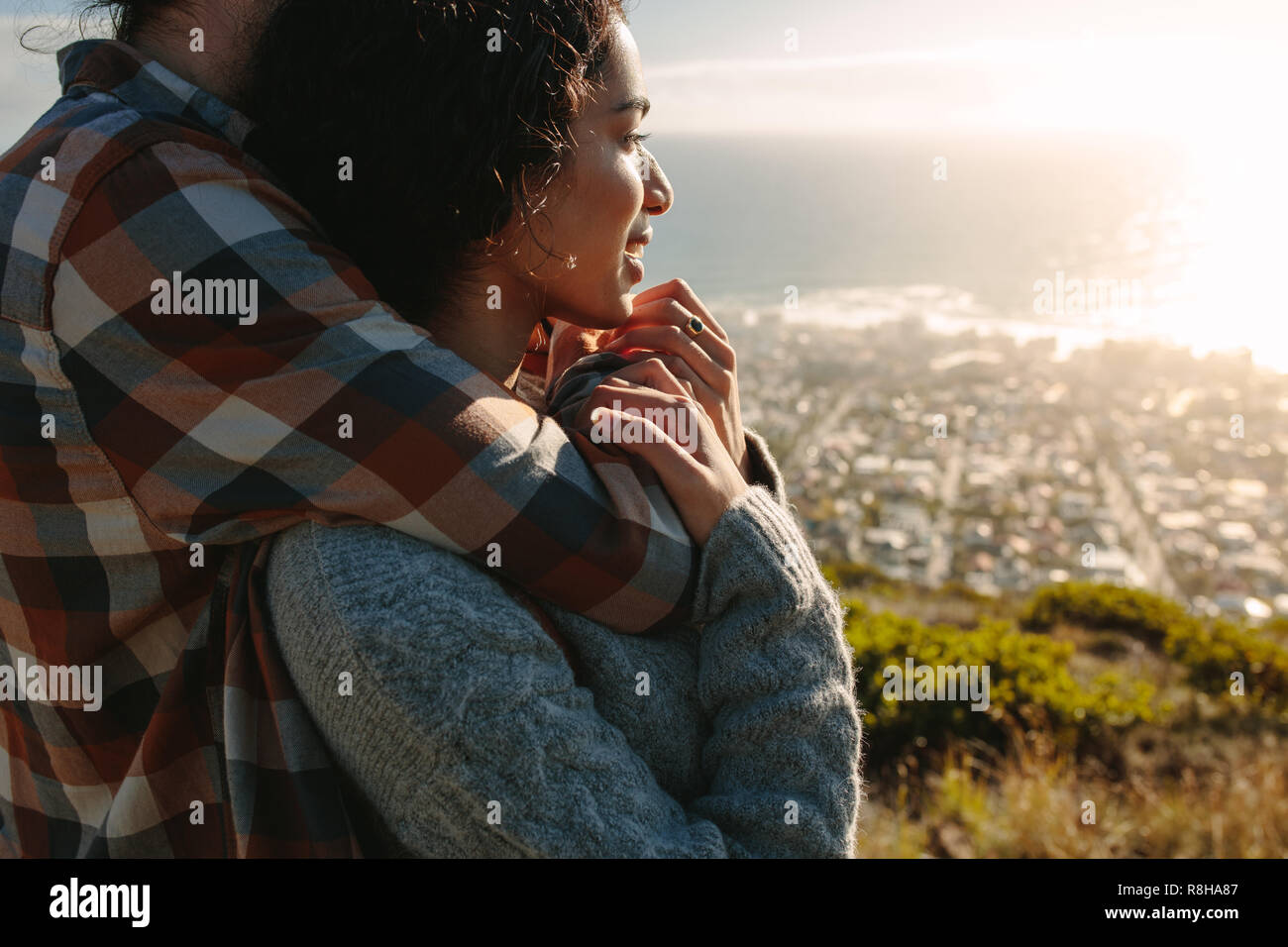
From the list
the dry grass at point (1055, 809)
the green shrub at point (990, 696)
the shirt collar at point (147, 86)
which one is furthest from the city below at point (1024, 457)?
the shirt collar at point (147, 86)

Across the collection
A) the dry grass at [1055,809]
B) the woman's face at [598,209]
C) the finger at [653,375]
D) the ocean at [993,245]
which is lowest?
the dry grass at [1055,809]

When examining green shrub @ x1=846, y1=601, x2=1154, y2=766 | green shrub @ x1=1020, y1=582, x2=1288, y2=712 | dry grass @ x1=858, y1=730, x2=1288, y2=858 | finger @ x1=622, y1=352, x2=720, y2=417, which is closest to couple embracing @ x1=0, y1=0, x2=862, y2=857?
finger @ x1=622, y1=352, x2=720, y2=417

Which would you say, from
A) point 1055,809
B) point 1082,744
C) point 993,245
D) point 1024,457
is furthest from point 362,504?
point 993,245

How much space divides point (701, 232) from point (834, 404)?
5.23m

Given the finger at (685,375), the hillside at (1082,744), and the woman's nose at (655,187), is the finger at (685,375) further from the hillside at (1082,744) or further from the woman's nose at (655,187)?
the hillside at (1082,744)

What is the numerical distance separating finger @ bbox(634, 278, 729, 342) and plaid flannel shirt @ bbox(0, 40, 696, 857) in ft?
1.55

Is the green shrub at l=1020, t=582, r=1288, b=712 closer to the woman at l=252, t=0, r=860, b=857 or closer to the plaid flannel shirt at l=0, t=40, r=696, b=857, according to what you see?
the woman at l=252, t=0, r=860, b=857

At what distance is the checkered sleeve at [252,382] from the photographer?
37.3 inches

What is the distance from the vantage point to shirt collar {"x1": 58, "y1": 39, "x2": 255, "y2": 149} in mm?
1068

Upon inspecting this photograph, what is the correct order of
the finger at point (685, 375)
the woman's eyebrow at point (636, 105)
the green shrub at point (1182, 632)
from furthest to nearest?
the green shrub at point (1182, 632) → the finger at point (685, 375) → the woman's eyebrow at point (636, 105)

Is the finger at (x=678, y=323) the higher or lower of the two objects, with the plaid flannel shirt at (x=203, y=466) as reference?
higher

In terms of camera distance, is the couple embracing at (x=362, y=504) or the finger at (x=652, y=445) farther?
the finger at (x=652, y=445)

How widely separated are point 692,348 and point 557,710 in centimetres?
68

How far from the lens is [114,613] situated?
107 cm
